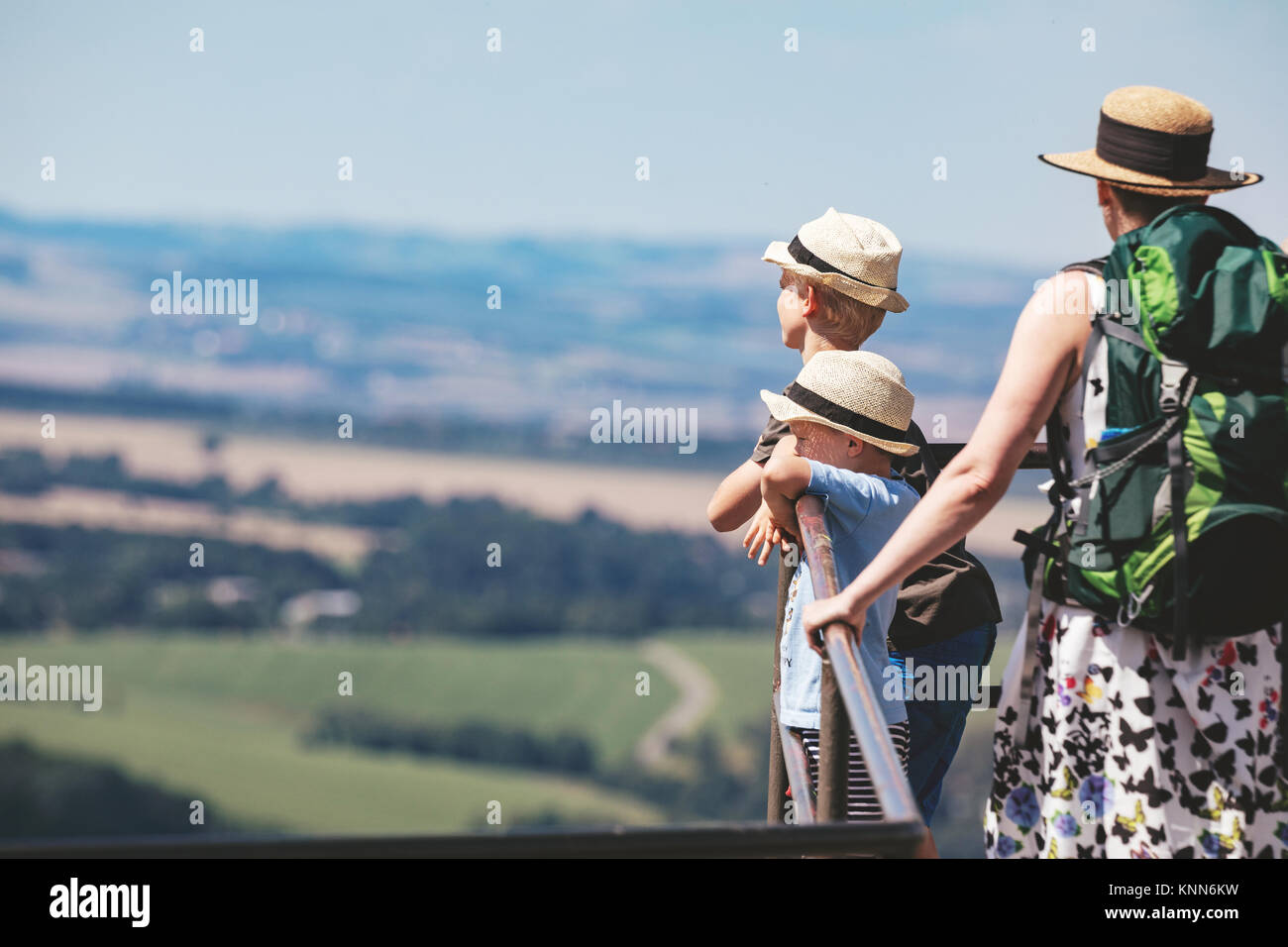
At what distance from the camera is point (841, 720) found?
7.25 feet

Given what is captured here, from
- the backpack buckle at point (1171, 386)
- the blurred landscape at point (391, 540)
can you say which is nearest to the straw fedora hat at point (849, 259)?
the backpack buckle at point (1171, 386)

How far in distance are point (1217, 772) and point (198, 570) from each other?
116631 mm

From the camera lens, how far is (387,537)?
11825 cm

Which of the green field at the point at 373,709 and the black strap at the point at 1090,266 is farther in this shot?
the green field at the point at 373,709

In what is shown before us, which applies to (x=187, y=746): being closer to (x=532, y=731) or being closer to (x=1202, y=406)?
(x=532, y=731)

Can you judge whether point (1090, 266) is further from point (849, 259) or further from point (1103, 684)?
point (849, 259)

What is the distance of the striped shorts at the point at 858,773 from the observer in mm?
2580

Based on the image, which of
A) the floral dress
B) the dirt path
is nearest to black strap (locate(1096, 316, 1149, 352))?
the floral dress

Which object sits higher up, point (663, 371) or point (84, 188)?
point (84, 188)

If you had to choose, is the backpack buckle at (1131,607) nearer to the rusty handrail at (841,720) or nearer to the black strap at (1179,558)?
the black strap at (1179,558)

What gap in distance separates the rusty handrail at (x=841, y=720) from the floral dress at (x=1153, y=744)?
1.11 feet

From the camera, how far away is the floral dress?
215 centimetres

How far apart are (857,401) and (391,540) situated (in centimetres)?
11707
